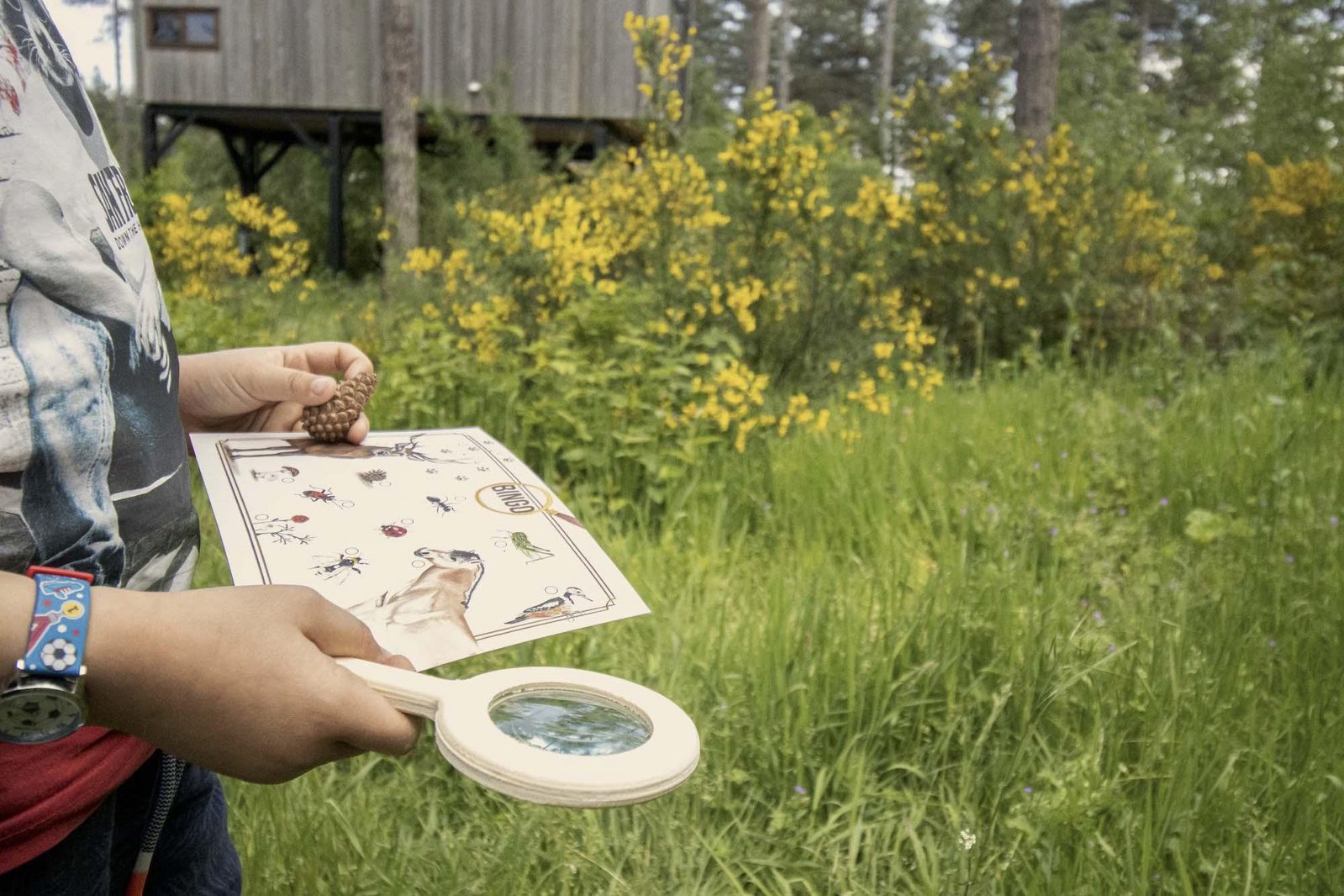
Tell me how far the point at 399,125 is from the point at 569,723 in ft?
31.1

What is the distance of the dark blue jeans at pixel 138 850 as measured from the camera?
2.58 feet

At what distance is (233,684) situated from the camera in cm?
65

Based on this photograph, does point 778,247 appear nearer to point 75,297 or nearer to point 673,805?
point 673,805

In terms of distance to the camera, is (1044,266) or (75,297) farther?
(1044,266)

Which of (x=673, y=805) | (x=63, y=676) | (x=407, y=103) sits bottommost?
(x=673, y=805)

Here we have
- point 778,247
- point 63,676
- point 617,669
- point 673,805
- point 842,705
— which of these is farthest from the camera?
point 778,247

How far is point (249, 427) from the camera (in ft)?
3.96

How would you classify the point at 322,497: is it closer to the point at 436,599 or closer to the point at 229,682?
the point at 436,599

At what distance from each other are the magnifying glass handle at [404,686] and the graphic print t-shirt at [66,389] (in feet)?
0.72

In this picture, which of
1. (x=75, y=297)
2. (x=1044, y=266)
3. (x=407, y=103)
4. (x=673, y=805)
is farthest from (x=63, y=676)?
(x=407, y=103)

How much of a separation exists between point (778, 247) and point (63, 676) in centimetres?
379

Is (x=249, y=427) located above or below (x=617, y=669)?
above

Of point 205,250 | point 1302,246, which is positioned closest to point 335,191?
point 205,250

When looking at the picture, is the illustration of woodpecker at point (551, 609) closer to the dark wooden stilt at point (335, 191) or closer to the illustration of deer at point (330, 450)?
the illustration of deer at point (330, 450)
